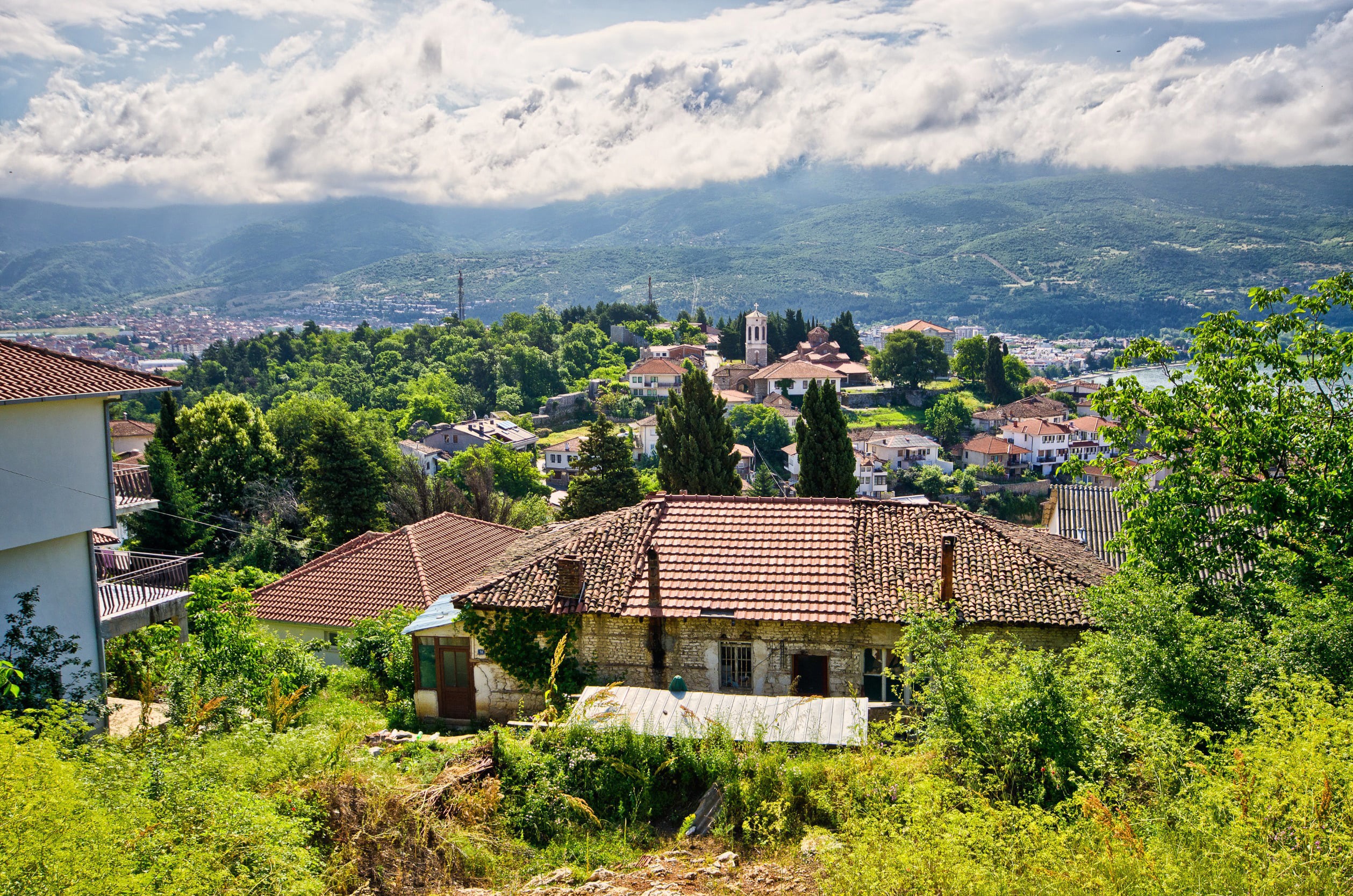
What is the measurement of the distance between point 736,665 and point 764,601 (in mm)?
1200

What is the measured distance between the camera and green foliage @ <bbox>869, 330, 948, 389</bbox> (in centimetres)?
9531

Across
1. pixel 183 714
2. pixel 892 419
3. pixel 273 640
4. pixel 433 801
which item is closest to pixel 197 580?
pixel 273 640

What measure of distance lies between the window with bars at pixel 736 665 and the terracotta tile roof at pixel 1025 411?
80.6 m

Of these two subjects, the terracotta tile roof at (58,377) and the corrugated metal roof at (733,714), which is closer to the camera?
the corrugated metal roof at (733,714)

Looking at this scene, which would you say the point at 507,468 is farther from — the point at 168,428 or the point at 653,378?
the point at 653,378

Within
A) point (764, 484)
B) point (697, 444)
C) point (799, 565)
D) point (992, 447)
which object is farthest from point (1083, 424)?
point (799, 565)

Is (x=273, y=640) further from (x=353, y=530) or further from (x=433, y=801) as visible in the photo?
(x=353, y=530)

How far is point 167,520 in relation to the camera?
31.2m

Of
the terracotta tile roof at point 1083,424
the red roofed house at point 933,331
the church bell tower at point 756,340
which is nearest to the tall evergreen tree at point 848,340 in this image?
the church bell tower at point 756,340

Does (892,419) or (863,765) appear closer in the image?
(863,765)

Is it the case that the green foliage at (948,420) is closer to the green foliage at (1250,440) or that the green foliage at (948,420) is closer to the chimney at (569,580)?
the green foliage at (1250,440)

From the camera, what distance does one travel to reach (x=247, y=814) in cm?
690

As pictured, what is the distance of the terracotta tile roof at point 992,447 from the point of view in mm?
79375

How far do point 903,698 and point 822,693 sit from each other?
2.24 m
